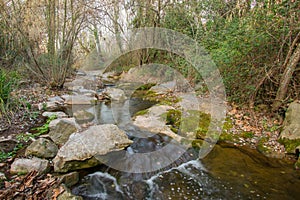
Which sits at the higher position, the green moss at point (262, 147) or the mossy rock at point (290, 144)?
the mossy rock at point (290, 144)

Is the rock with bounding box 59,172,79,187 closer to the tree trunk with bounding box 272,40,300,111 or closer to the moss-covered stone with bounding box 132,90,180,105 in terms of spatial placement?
the moss-covered stone with bounding box 132,90,180,105

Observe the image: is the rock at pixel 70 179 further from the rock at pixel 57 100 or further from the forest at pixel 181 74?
the rock at pixel 57 100

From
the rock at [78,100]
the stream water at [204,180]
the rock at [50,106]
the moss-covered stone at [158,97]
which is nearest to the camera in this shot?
the stream water at [204,180]

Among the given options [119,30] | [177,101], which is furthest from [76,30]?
[177,101]

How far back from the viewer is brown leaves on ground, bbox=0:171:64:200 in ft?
7.20

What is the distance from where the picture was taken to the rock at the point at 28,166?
2.67 meters

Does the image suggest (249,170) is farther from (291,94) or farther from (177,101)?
(177,101)

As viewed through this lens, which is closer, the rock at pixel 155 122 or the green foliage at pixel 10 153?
the green foliage at pixel 10 153

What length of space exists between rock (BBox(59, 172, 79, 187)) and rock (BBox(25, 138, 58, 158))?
0.62 metres

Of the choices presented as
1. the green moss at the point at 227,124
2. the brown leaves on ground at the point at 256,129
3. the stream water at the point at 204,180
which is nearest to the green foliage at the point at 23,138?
the stream water at the point at 204,180

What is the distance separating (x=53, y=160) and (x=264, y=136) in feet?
13.4

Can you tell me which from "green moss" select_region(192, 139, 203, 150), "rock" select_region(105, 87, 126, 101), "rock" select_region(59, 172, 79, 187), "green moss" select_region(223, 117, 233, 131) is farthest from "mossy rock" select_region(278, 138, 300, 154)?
"rock" select_region(105, 87, 126, 101)

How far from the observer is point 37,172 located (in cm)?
261

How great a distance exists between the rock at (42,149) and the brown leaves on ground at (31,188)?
512 mm
